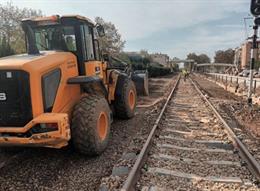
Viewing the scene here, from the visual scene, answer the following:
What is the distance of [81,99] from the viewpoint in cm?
737

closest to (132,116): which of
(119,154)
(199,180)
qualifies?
(119,154)

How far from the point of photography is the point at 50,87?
22.0 feet

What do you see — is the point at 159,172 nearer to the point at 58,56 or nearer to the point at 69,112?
the point at 69,112

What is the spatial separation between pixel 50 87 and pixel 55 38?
1.91 m

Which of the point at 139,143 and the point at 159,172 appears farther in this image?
the point at 139,143

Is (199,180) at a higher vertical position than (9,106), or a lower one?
lower

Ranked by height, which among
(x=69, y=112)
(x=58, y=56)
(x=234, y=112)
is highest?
(x=58, y=56)

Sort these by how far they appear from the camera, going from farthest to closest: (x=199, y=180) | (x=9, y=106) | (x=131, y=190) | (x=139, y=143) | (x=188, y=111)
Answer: (x=188, y=111)
(x=139, y=143)
(x=9, y=106)
(x=199, y=180)
(x=131, y=190)

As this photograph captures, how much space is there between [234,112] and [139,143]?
23.0 ft

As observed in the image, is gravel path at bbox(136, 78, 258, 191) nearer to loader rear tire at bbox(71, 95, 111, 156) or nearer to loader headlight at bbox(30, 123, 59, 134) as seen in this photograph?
loader rear tire at bbox(71, 95, 111, 156)

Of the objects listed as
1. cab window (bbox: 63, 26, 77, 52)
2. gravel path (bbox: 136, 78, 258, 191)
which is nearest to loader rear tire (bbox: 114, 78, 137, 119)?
gravel path (bbox: 136, 78, 258, 191)

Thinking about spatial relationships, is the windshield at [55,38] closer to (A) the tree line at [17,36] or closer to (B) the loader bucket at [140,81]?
(A) the tree line at [17,36]

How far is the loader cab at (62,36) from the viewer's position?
315 inches

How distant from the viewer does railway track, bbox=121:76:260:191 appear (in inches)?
225
